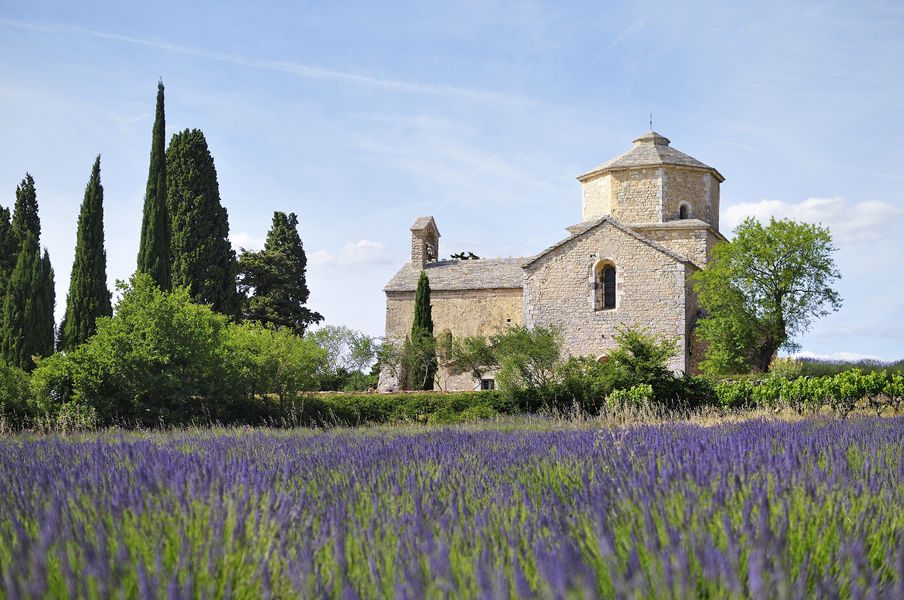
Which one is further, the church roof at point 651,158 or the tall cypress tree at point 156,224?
the church roof at point 651,158

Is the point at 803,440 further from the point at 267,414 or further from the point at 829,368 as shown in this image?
the point at 829,368

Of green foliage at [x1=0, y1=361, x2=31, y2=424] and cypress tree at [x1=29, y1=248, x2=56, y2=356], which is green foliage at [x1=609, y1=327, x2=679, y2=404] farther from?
cypress tree at [x1=29, y1=248, x2=56, y2=356]

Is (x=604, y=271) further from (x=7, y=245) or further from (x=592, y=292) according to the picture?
(x=7, y=245)

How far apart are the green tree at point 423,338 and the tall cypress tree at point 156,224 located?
808 cm

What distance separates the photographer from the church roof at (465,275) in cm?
3095

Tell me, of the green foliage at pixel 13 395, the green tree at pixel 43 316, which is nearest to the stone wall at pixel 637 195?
the green tree at pixel 43 316

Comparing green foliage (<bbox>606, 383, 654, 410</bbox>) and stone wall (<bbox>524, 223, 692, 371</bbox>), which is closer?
green foliage (<bbox>606, 383, 654, 410</bbox>)

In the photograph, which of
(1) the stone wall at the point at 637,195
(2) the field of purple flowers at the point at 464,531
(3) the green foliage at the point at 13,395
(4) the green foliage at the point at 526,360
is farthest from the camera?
(1) the stone wall at the point at 637,195

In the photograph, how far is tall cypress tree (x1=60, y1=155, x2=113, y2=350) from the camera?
23734mm

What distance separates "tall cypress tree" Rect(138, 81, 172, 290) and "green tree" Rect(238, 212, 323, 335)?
12.5m

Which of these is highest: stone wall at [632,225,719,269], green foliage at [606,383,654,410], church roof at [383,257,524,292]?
stone wall at [632,225,719,269]

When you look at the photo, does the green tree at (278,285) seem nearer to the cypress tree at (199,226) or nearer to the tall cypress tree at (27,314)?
the cypress tree at (199,226)

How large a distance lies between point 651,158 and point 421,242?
8997 millimetres

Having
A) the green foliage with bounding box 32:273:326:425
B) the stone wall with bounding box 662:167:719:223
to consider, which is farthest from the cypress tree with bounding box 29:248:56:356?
the stone wall with bounding box 662:167:719:223
